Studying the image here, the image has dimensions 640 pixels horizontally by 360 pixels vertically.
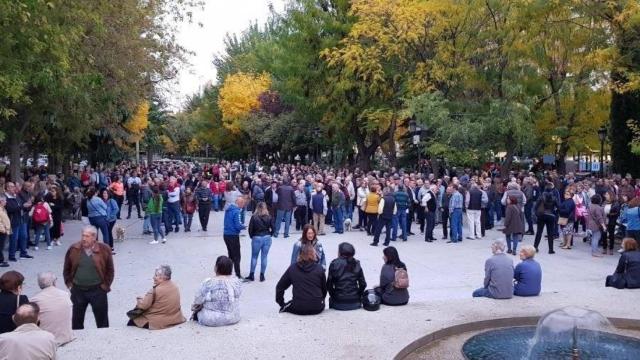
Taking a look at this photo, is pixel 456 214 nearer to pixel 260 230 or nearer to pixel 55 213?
pixel 260 230

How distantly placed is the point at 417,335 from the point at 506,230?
7.80 m

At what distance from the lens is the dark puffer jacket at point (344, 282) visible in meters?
8.55

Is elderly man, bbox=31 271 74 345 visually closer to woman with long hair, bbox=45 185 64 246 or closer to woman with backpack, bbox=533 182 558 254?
woman with long hair, bbox=45 185 64 246

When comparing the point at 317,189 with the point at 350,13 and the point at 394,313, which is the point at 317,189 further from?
the point at 350,13

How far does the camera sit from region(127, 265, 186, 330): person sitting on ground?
7.55 metres

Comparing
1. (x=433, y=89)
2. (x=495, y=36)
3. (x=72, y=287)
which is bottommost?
(x=72, y=287)

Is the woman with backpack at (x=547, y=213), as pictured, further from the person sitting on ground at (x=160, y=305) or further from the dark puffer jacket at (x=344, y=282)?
the person sitting on ground at (x=160, y=305)

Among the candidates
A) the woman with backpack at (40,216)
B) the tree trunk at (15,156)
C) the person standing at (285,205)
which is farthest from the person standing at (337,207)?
the tree trunk at (15,156)

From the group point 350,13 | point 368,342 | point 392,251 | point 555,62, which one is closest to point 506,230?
point 392,251

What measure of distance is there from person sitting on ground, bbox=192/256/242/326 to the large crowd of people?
0.04 feet

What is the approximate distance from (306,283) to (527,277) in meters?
3.59

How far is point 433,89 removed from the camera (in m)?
25.7

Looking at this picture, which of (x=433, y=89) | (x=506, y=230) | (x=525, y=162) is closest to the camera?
(x=506, y=230)

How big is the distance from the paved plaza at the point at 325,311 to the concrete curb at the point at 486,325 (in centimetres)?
9
